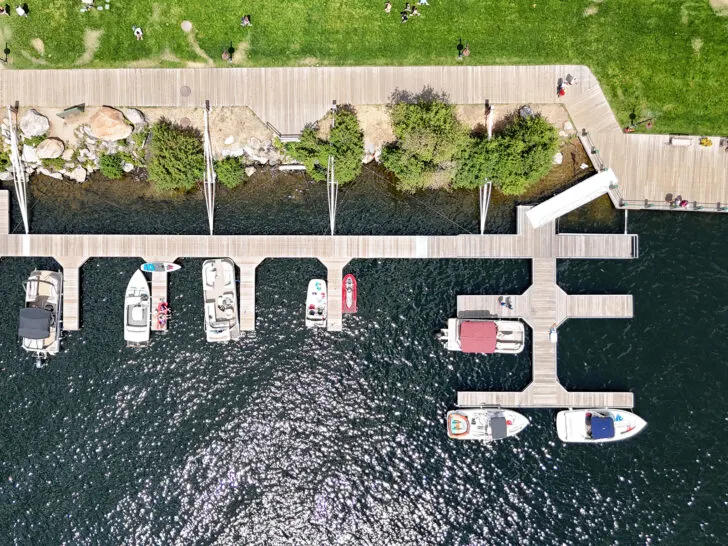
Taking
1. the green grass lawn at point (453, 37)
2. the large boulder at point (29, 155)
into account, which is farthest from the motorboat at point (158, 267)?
the green grass lawn at point (453, 37)

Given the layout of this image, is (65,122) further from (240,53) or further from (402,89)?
(402,89)

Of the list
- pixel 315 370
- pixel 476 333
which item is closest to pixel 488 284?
pixel 476 333

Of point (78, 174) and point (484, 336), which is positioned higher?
point (78, 174)

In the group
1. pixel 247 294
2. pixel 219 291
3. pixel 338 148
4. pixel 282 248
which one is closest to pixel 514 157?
pixel 338 148

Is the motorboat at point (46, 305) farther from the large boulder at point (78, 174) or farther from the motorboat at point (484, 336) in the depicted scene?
the motorboat at point (484, 336)

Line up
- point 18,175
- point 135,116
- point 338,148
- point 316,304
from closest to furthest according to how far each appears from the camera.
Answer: point 338,148 < point 135,116 < point 18,175 < point 316,304

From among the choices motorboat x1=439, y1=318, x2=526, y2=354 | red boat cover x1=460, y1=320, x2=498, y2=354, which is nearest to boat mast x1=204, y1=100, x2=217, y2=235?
motorboat x1=439, y1=318, x2=526, y2=354

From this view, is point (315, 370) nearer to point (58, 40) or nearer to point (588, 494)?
point (588, 494)
